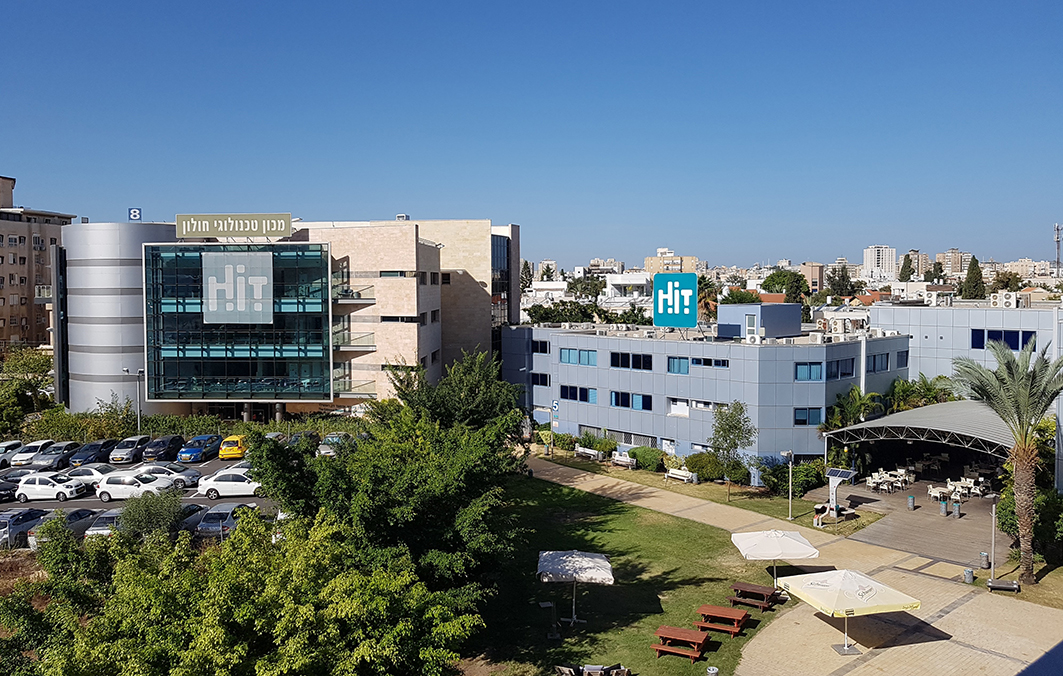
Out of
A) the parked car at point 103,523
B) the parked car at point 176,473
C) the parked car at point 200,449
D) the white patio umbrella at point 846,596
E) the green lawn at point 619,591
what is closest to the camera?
the white patio umbrella at point 846,596

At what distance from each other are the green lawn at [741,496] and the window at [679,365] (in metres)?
5.89

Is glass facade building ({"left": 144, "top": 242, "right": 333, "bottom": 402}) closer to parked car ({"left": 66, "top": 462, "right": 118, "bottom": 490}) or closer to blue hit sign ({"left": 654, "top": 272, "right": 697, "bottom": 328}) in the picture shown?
parked car ({"left": 66, "top": 462, "right": 118, "bottom": 490})

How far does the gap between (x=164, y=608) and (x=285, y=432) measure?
120ft

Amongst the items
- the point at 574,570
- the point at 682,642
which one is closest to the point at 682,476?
the point at 574,570

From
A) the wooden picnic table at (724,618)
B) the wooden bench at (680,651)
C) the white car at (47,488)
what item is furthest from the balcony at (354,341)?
the wooden bench at (680,651)

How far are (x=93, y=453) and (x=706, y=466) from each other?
113ft

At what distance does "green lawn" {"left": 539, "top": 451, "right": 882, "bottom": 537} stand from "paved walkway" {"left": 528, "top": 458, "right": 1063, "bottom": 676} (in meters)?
4.11

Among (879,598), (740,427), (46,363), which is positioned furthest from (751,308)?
(46,363)

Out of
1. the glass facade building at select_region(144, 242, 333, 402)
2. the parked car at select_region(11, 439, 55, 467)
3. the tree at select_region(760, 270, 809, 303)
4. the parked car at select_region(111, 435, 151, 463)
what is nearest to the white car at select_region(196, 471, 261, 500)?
the parked car at select_region(111, 435, 151, 463)

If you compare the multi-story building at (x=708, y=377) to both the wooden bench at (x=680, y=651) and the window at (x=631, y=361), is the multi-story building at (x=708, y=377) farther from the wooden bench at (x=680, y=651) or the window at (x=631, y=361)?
the wooden bench at (x=680, y=651)

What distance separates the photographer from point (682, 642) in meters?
21.1

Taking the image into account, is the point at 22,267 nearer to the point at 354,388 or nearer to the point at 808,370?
the point at 354,388

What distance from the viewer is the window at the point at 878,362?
4191cm

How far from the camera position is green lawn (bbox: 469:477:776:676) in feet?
67.9
